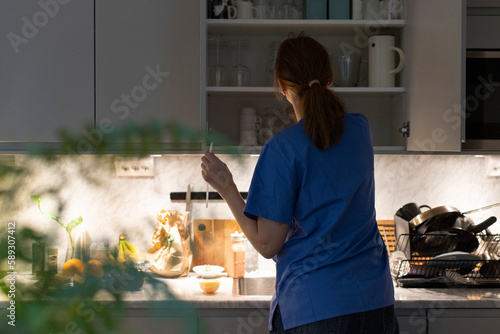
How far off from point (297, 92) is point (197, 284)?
2.82 feet

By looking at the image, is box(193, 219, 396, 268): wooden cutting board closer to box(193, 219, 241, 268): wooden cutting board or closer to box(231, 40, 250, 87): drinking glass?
box(193, 219, 241, 268): wooden cutting board

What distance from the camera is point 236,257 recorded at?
217cm

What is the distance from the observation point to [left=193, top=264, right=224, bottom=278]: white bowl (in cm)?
211

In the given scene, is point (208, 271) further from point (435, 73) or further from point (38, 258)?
point (38, 258)

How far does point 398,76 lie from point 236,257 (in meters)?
0.91

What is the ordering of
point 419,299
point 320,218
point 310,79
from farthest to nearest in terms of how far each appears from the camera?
point 419,299 → point 310,79 → point 320,218

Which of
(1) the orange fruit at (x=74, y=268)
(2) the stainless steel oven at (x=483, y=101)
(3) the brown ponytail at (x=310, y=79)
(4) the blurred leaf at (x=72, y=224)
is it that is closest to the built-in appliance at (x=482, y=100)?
(2) the stainless steel oven at (x=483, y=101)

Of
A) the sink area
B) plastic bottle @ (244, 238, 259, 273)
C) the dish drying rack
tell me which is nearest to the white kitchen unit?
the dish drying rack

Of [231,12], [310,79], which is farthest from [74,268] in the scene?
[231,12]

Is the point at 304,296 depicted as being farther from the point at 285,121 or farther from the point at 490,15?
the point at 490,15

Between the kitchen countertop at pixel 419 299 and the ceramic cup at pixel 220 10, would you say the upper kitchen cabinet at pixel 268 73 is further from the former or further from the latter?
the kitchen countertop at pixel 419 299

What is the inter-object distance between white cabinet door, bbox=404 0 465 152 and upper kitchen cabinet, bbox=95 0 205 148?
74 centimetres

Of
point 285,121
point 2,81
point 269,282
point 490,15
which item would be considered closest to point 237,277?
point 269,282

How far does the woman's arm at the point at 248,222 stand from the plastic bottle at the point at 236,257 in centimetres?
69
